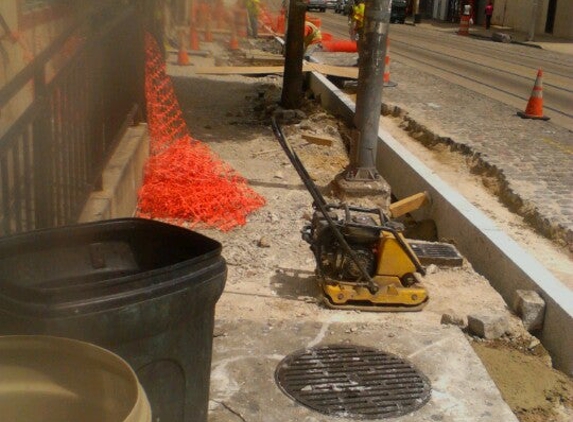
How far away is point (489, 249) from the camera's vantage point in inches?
240

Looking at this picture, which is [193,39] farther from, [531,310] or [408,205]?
[531,310]

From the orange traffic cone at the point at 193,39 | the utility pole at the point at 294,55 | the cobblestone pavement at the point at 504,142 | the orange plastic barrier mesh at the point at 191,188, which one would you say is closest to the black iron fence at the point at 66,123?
the orange plastic barrier mesh at the point at 191,188

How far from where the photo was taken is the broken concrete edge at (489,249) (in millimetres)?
4980

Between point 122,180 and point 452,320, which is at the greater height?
point 122,180

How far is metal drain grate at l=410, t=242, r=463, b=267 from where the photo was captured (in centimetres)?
614

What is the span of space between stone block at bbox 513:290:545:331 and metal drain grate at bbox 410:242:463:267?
0.99 m

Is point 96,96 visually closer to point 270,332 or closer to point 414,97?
point 270,332

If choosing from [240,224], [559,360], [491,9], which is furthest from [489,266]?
[491,9]

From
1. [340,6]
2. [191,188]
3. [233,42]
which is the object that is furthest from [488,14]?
[191,188]

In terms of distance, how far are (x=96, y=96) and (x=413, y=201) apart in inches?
127

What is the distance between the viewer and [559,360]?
493 centimetres

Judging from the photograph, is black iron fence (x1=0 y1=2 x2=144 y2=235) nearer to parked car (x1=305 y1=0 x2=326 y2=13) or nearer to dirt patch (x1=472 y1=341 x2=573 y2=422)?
dirt patch (x1=472 y1=341 x2=573 y2=422)

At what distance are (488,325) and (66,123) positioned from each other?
2910 millimetres

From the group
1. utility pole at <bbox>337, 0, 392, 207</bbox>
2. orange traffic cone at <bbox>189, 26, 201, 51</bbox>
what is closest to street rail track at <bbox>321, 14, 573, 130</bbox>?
orange traffic cone at <bbox>189, 26, 201, 51</bbox>
